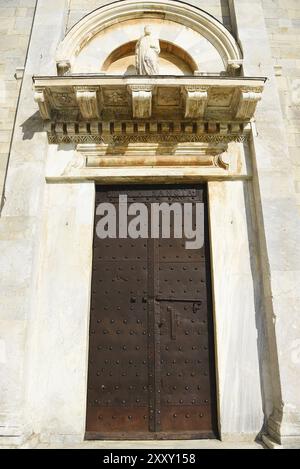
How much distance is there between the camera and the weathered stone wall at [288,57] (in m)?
5.75

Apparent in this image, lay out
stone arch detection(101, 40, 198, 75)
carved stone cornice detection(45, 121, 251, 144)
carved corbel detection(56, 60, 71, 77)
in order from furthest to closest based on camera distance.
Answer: stone arch detection(101, 40, 198, 75) → carved corbel detection(56, 60, 71, 77) → carved stone cornice detection(45, 121, 251, 144)

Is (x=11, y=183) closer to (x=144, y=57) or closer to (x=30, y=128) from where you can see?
(x=30, y=128)

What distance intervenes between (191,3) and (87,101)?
3234 mm

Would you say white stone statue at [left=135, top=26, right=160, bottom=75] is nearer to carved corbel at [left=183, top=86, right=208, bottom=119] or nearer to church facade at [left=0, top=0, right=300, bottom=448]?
church facade at [left=0, top=0, right=300, bottom=448]

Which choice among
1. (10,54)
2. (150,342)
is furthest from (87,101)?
(150,342)

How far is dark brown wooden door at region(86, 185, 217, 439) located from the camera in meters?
4.77

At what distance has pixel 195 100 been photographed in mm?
5293

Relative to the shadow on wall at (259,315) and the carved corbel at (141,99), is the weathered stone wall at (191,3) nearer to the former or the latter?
the carved corbel at (141,99)

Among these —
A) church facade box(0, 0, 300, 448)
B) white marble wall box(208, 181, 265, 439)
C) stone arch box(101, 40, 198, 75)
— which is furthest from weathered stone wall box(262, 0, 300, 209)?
stone arch box(101, 40, 198, 75)

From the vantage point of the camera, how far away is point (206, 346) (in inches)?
199

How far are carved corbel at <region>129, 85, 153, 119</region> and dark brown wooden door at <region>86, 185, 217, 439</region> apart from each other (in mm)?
1453
